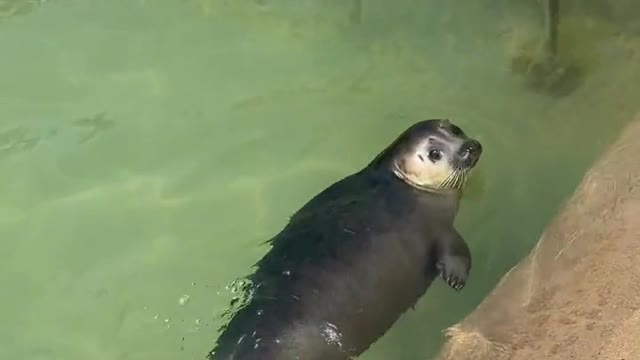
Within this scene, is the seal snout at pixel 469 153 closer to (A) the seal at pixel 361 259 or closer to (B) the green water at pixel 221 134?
(A) the seal at pixel 361 259

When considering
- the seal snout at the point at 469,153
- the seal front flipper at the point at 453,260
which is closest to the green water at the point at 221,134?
the seal front flipper at the point at 453,260

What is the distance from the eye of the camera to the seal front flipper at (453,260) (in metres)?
3.62

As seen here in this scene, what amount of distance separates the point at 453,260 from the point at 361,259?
0.39m

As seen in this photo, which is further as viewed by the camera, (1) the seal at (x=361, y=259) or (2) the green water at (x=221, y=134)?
(2) the green water at (x=221, y=134)

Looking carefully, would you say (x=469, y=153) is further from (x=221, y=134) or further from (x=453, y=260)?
(x=221, y=134)

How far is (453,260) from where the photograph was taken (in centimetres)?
368

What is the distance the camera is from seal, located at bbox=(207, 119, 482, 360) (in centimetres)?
333

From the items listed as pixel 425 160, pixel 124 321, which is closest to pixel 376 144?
pixel 425 160

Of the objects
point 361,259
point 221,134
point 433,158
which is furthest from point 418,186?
point 221,134

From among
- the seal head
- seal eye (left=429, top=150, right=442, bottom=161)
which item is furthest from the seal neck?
seal eye (left=429, top=150, right=442, bottom=161)

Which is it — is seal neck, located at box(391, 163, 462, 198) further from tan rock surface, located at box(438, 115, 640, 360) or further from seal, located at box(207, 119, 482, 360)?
tan rock surface, located at box(438, 115, 640, 360)

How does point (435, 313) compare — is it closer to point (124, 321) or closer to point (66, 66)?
point (124, 321)

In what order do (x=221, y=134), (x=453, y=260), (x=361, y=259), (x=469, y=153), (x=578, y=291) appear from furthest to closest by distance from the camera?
(x=221, y=134), (x=469, y=153), (x=453, y=260), (x=361, y=259), (x=578, y=291)

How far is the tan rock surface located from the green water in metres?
0.95
